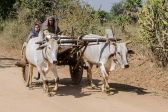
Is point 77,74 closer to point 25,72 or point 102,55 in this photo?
point 25,72

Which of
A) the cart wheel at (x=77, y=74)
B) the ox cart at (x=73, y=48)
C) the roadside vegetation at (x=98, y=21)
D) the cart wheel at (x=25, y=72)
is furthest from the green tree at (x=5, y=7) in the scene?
the ox cart at (x=73, y=48)

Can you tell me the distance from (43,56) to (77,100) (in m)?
1.44

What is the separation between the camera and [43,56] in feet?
34.9

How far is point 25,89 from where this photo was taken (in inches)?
452

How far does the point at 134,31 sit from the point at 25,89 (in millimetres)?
5052

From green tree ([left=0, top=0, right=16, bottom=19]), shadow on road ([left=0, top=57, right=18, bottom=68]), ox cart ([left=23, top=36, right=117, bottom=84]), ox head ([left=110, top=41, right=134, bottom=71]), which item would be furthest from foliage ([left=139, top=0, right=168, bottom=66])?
green tree ([left=0, top=0, right=16, bottom=19])

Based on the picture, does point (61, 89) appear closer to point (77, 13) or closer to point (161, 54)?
point (161, 54)

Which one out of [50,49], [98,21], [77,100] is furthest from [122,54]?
[98,21]

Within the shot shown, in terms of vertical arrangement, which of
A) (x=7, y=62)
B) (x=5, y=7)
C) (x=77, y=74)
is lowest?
(x=7, y=62)

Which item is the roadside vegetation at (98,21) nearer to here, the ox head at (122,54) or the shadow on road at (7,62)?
the ox head at (122,54)

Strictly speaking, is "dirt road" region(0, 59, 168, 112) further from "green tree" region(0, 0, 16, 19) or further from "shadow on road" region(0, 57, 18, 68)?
"green tree" region(0, 0, 16, 19)

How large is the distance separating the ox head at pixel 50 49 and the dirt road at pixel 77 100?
92 centimetres

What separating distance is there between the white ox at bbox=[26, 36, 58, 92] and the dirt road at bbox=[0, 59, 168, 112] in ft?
1.63

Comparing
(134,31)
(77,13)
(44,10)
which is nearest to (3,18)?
(44,10)
